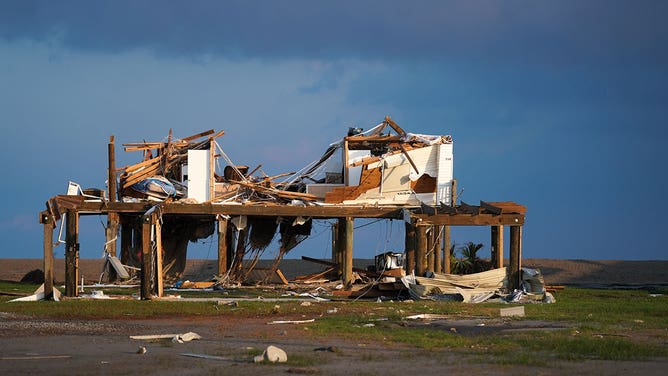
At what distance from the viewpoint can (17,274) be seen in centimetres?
4994

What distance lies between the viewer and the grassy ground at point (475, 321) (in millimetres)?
15945

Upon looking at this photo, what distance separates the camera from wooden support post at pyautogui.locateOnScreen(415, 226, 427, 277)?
3170cm

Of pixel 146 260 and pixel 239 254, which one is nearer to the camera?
pixel 146 260

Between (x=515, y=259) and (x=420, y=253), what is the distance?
3.00m

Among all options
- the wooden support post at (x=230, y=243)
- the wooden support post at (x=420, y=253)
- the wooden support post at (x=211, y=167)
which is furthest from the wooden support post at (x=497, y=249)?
the wooden support post at (x=230, y=243)

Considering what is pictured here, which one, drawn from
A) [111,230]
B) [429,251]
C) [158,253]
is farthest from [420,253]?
[111,230]

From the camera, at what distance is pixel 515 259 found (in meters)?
31.0

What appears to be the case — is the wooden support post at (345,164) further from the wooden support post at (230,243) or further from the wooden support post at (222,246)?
the wooden support post at (230,243)

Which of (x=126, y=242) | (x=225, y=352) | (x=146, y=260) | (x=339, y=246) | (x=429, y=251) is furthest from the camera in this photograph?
(x=339, y=246)

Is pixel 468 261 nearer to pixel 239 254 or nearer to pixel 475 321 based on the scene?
pixel 239 254

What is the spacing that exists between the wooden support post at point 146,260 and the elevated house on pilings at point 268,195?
571 cm

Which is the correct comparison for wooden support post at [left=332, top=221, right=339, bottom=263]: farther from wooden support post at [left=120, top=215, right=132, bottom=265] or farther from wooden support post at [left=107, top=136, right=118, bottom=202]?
wooden support post at [left=107, top=136, right=118, bottom=202]

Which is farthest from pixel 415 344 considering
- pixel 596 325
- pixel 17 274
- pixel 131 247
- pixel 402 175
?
pixel 17 274

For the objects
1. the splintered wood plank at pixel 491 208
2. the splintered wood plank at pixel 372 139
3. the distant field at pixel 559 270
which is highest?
the splintered wood plank at pixel 372 139
